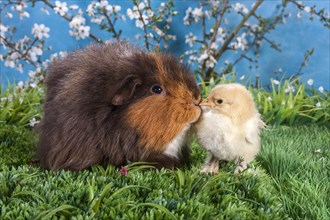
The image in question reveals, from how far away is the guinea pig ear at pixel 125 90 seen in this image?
2.25 m

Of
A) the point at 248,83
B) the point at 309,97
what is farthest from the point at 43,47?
the point at 309,97

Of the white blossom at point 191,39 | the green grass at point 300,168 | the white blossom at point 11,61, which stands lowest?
the green grass at point 300,168

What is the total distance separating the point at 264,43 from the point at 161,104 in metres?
4.18

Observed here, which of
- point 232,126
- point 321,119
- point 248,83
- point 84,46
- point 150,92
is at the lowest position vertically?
point 321,119

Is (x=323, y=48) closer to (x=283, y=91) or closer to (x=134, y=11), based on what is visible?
(x=283, y=91)

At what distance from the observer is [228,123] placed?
2.29 meters

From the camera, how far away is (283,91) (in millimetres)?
5324

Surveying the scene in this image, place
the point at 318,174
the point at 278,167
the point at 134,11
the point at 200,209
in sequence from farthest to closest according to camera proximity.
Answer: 1. the point at 134,11
2. the point at 278,167
3. the point at 318,174
4. the point at 200,209

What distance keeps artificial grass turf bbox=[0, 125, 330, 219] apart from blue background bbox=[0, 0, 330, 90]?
2795mm

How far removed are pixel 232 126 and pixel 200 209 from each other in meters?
0.56

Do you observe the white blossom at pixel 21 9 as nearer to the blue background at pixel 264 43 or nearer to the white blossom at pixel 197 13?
the blue background at pixel 264 43

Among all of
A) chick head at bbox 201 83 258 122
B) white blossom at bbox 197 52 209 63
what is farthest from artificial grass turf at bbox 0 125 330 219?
white blossom at bbox 197 52 209 63

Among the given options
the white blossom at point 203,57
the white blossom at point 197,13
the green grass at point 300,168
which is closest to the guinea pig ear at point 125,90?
the green grass at point 300,168

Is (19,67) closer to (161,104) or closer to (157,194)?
(161,104)
